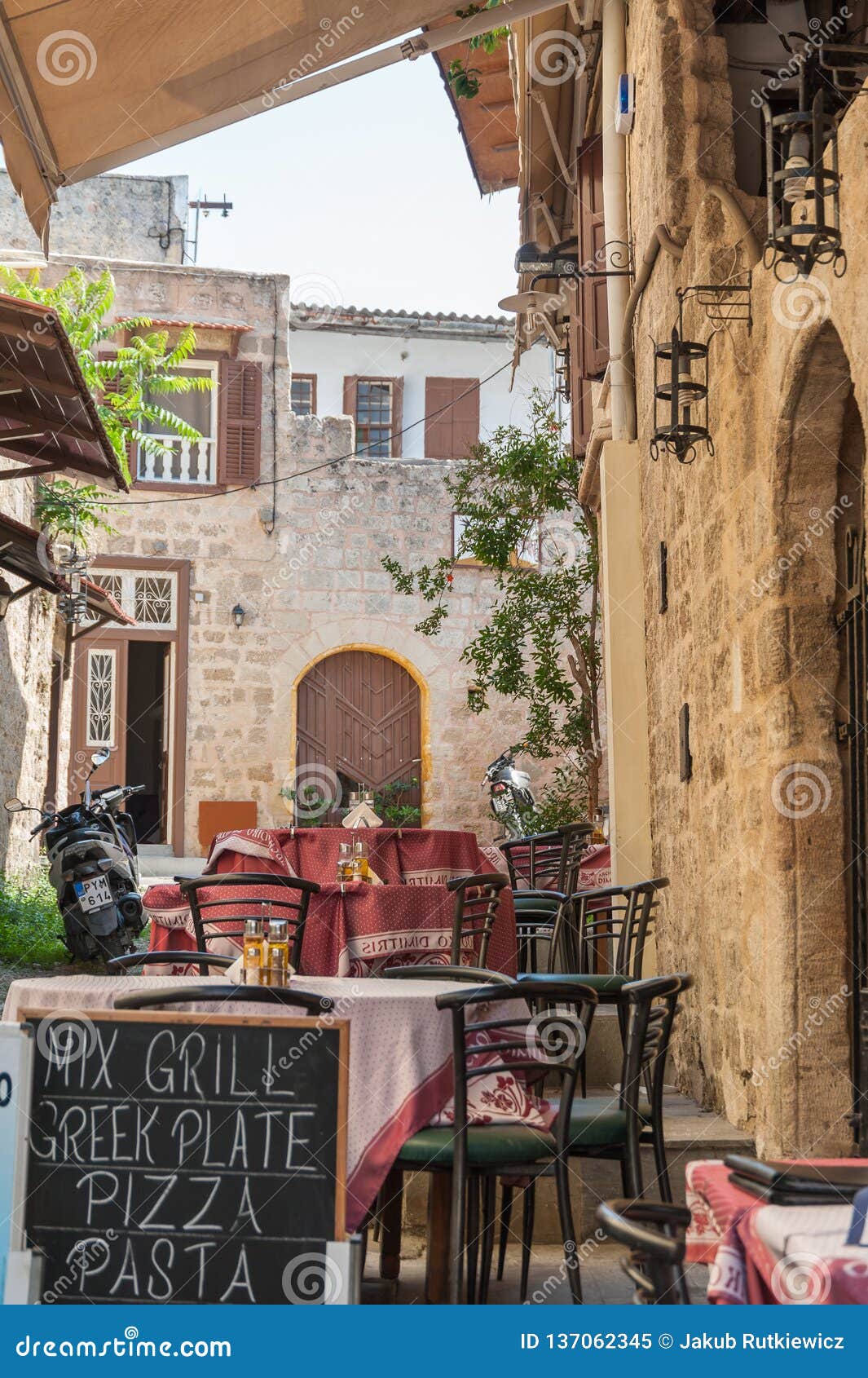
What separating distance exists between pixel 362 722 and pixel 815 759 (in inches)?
541

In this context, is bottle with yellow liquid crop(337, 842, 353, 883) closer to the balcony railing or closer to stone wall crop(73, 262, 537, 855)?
stone wall crop(73, 262, 537, 855)

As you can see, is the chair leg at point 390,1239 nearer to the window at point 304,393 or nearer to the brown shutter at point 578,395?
the brown shutter at point 578,395

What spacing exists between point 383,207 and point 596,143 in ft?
16.2

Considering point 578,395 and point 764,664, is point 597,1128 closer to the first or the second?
point 764,664

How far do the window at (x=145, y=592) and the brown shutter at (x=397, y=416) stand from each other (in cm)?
461

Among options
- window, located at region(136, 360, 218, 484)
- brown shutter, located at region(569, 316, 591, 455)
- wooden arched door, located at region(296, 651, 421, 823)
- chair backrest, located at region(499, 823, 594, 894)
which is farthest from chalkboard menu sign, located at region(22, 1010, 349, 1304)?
window, located at region(136, 360, 218, 484)

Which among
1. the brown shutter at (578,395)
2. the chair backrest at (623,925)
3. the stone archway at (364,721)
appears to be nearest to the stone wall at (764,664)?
the chair backrest at (623,925)

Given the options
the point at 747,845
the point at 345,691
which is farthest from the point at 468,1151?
the point at 345,691

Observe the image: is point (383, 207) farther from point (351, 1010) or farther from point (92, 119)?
point (351, 1010)

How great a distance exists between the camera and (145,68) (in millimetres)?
5000

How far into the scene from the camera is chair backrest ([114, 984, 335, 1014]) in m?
2.94

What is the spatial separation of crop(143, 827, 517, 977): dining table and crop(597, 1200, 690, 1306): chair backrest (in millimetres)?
3147

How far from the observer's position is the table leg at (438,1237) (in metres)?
3.32

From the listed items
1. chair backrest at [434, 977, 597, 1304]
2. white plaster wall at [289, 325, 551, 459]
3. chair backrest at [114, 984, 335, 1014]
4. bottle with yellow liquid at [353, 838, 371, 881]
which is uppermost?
white plaster wall at [289, 325, 551, 459]
